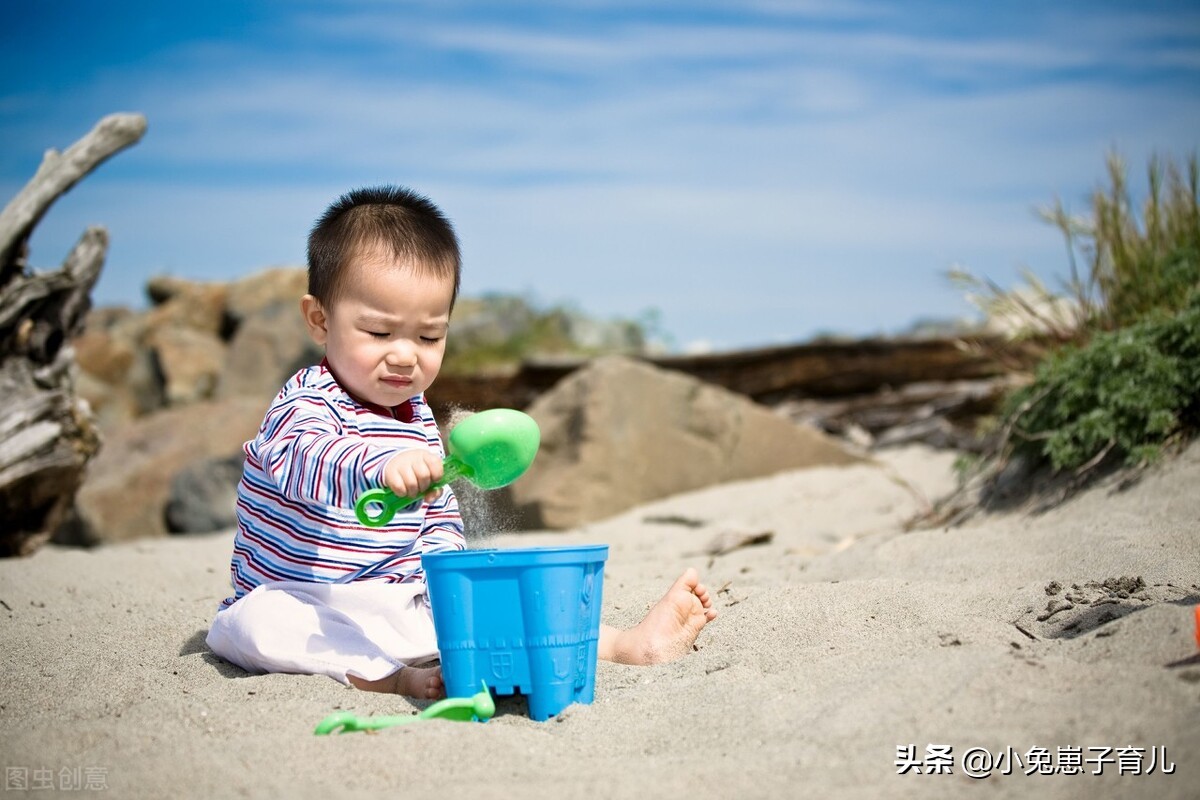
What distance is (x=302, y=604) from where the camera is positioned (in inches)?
112

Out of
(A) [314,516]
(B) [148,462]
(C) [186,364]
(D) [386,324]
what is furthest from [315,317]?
(C) [186,364]

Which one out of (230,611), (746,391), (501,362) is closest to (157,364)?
(501,362)

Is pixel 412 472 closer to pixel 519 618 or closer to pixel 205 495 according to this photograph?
pixel 519 618

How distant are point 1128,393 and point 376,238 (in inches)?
119

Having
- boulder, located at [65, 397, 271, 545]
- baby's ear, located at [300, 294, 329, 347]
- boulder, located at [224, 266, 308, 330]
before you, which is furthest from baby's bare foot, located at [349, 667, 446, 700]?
boulder, located at [224, 266, 308, 330]

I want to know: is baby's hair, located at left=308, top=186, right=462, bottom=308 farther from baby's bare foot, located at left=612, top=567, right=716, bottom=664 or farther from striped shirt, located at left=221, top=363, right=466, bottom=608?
baby's bare foot, located at left=612, top=567, right=716, bottom=664

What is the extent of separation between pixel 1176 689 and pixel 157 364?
1344 centimetres

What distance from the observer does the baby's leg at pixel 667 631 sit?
2.89 metres

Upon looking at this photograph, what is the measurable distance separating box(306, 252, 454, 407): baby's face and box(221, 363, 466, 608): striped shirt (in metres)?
0.11

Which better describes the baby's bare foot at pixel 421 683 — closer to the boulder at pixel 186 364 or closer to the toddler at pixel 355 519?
the toddler at pixel 355 519

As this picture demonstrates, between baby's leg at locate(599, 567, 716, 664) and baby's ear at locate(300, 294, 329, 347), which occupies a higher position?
baby's ear at locate(300, 294, 329, 347)

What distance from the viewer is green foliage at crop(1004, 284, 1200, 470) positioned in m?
4.17

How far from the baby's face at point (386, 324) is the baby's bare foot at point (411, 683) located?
76 cm

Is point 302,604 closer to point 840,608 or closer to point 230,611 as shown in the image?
point 230,611
